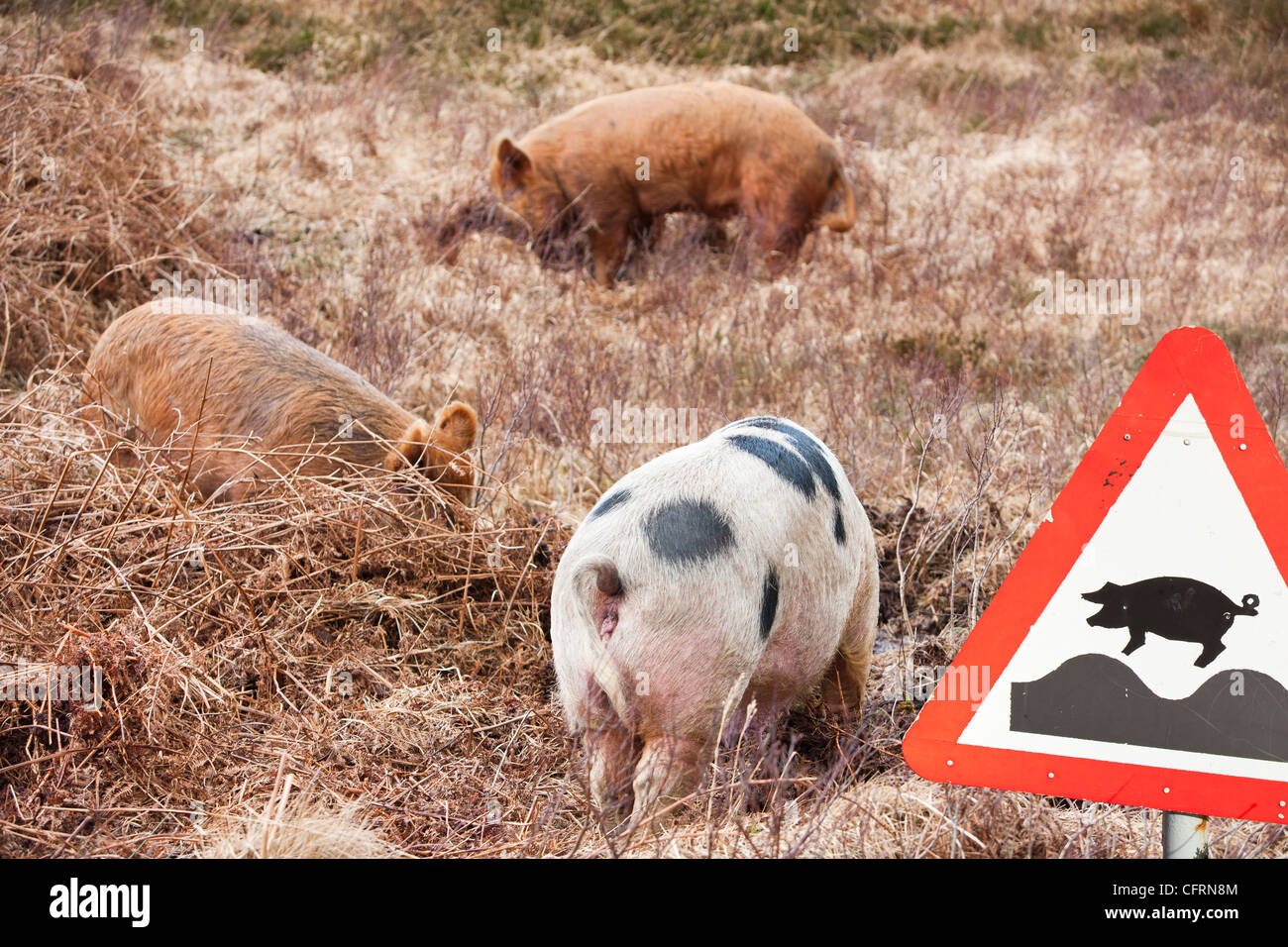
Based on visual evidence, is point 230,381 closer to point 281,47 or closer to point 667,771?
point 667,771

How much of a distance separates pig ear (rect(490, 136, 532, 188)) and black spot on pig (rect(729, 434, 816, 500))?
526 cm

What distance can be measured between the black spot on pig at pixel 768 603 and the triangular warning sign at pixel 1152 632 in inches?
34.4

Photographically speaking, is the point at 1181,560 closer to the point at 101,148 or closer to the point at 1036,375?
the point at 1036,375

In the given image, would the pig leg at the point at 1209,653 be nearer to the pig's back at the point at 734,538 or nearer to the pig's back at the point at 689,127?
the pig's back at the point at 734,538

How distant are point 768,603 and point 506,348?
4027mm

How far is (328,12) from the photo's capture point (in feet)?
42.3

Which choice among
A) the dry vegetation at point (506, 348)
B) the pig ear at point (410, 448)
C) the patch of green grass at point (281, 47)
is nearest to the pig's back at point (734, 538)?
the dry vegetation at point (506, 348)

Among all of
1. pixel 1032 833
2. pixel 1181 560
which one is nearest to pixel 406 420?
pixel 1032 833

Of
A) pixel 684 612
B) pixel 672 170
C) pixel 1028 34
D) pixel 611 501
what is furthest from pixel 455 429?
pixel 1028 34

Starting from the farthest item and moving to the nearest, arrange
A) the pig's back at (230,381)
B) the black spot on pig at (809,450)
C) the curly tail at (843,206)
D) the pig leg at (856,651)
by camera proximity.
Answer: the curly tail at (843,206) → the pig's back at (230,381) → the pig leg at (856,651) → the black spot on pig at (809,450)

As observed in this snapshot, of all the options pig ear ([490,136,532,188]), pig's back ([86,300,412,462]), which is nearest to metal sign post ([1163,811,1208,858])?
pig's back ([86,300,412,462])

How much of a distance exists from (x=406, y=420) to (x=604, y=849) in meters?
2.21

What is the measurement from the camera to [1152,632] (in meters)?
1.86

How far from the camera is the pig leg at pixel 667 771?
8.78ft
